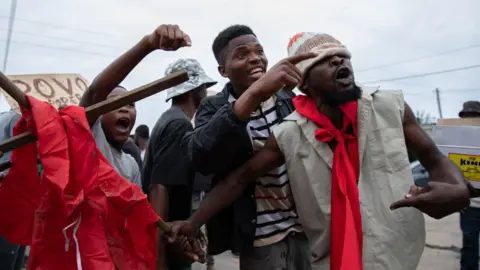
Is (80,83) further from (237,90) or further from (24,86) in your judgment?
(237,90)

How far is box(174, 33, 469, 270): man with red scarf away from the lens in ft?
6.70

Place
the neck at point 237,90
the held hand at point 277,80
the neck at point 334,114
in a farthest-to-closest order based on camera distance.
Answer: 1. the neck at point 237,90
2. the neck at point 334,114
3. the held hand at point 277,80

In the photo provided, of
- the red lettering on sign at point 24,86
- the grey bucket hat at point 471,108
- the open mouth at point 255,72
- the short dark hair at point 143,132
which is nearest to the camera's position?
the open mouth at point 255,72

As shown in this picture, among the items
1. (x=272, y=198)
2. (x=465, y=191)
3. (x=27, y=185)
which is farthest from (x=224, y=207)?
A: (x=465, y=191)

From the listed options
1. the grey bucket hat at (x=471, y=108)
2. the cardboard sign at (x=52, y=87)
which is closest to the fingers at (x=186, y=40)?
the cardboard sign at (x=52, y=87)

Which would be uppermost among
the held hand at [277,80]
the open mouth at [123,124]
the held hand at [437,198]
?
the held hand at [277,80]

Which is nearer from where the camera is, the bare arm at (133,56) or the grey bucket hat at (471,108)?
the bare arm at (133,56)

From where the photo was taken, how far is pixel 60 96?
4.34 metres

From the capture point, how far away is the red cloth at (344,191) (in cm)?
202

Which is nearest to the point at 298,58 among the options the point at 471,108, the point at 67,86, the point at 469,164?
the point at 469,164

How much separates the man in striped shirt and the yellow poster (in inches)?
43.1

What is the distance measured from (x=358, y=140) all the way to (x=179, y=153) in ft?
3.75

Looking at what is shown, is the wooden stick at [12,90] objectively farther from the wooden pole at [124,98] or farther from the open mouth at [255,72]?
the open mouth at [255,72]

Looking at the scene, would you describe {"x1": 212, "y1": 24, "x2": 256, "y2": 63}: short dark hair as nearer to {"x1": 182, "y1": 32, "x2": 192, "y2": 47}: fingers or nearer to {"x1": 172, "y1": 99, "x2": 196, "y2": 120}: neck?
{"x1": 182, "y1": 32, "x2": 192, "y2": 47}: fingers
